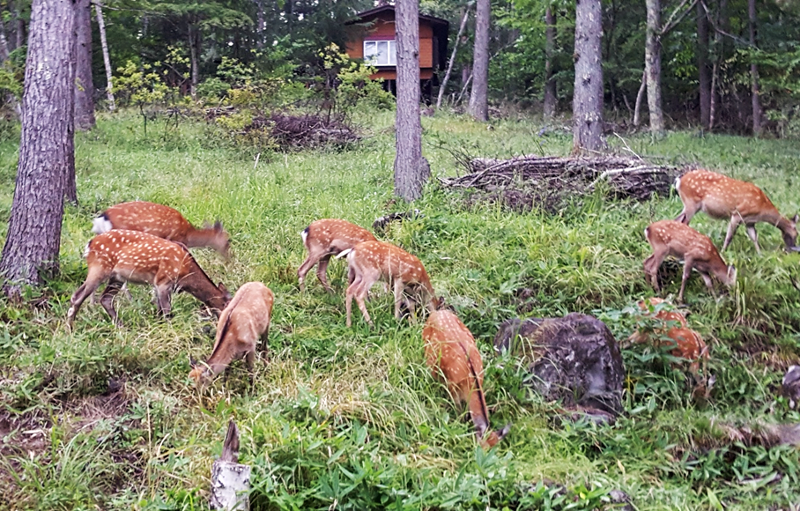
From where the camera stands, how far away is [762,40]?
19.5 meters

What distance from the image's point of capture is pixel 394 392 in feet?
15.4

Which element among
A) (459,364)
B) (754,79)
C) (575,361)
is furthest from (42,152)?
(754,79)

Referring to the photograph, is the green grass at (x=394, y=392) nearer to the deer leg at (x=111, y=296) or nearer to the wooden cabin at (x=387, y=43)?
the deer leg at (x=111, y=296)

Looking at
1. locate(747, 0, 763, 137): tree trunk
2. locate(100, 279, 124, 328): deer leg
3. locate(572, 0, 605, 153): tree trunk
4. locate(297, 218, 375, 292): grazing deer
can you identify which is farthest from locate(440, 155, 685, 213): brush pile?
locate(747, 0, 763, 137): tree trunk

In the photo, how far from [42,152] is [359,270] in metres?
3.00

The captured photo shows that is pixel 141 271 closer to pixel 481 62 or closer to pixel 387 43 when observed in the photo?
pixel 481 62

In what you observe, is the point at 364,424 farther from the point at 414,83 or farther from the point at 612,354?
the point at 414,83

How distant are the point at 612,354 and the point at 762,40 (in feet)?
58.5

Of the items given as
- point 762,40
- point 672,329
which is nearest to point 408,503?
point 672,329

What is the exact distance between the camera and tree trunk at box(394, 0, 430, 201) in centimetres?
963

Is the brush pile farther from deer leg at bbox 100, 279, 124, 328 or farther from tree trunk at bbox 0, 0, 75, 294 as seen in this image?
tree trunk at bbox 0, 0, 75, 294

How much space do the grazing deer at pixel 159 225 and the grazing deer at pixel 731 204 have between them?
507cm

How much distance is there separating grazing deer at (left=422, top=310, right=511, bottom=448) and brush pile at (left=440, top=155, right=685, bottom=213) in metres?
3.72

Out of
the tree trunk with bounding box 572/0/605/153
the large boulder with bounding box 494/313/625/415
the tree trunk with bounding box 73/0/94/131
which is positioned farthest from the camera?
the tree trunk with bounding box 73/0/94/131
